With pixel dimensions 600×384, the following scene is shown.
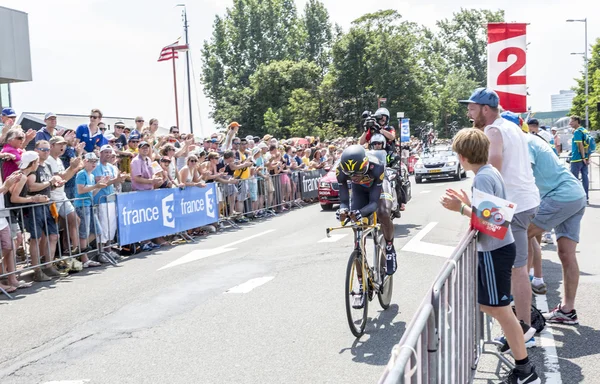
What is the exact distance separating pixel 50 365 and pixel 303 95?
64.8 meters

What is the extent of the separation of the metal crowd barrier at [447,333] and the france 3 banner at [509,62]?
14.9 feet

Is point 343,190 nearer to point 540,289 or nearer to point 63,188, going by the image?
point 540,289

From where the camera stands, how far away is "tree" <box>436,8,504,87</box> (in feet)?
352

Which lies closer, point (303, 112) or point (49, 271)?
point (49, 271)

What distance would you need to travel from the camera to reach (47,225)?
33.8ft

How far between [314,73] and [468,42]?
45570mm

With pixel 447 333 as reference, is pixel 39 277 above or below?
below

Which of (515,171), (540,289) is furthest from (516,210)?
(540,289)

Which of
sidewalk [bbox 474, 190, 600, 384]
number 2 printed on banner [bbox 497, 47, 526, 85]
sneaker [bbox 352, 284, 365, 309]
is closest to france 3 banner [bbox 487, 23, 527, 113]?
number 2 printed on banner [bbox 497, 47, 526, 85]

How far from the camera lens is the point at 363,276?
625cm

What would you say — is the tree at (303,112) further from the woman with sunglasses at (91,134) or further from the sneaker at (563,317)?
the sneaker at (563,317)

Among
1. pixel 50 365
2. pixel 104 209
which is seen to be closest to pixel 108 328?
pixel 50 365

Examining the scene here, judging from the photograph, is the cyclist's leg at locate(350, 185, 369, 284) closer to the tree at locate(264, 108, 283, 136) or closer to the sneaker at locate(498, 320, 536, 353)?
the sneaker at locate(498, 320, 536, 353)

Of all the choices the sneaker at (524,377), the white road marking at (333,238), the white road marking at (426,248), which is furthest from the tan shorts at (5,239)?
the sneaker at (524,377)
